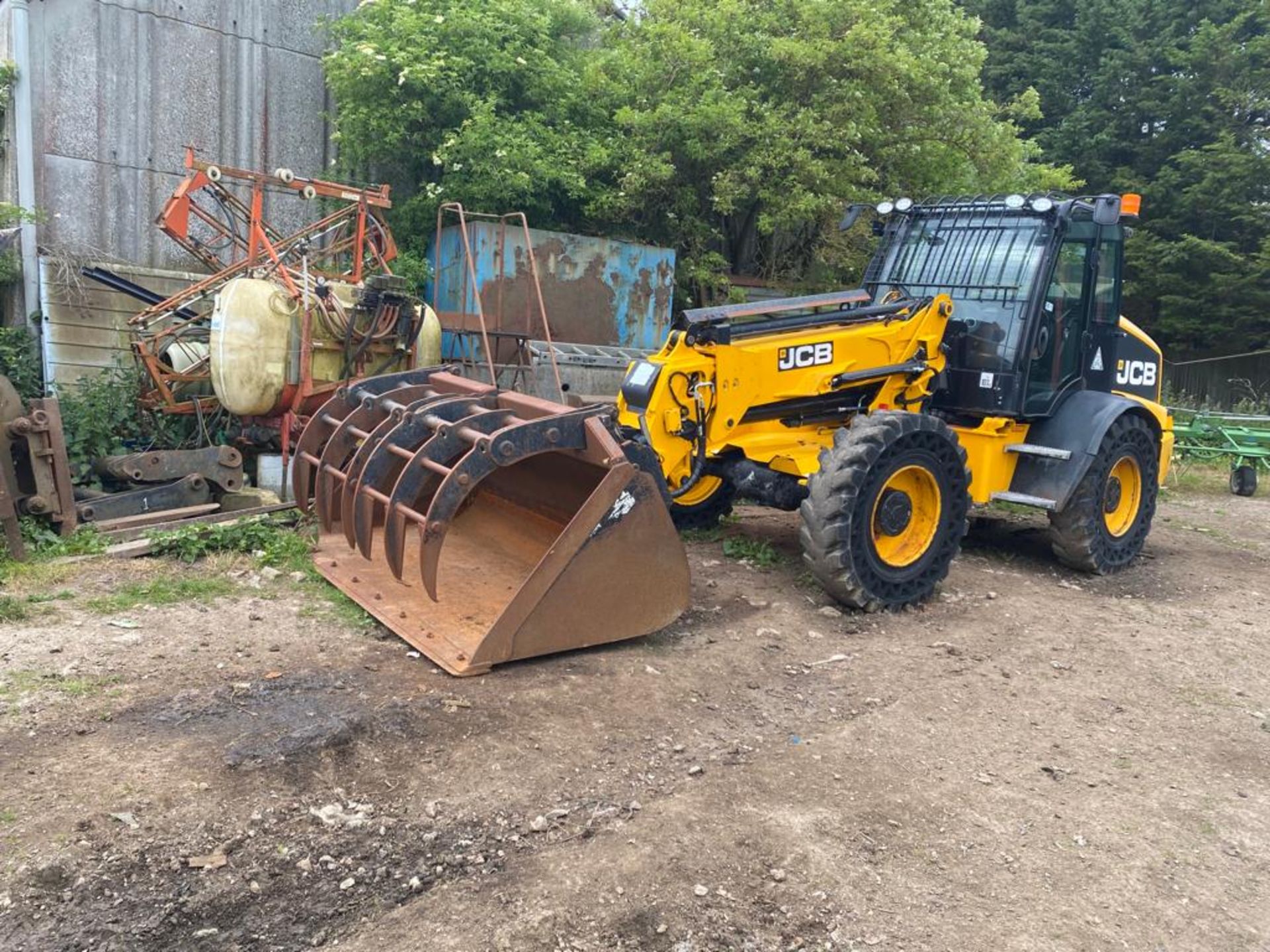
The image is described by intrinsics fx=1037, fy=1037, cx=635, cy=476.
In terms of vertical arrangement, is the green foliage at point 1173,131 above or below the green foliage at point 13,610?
above

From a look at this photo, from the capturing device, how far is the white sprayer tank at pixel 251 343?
7.38 metres

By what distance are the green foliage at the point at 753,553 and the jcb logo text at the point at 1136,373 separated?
2.95 m

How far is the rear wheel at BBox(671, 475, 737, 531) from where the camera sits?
277 inches

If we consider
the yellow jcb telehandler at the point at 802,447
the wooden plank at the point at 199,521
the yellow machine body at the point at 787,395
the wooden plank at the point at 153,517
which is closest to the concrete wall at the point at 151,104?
the wooden plank at the point at 153,517

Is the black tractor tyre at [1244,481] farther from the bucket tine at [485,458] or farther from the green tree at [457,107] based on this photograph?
the bucket tine at [485,458]

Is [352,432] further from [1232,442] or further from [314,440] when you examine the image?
[1232,442]

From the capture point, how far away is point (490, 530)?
19.3 feet

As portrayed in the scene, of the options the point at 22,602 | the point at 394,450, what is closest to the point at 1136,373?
the point at 394,450

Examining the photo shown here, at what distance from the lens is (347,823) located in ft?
10.7

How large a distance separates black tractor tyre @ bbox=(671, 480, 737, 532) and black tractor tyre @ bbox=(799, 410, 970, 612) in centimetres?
146

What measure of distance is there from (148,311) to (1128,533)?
741cm

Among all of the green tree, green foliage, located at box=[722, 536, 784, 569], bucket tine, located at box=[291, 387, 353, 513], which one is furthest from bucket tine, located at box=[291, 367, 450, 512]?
the green tree

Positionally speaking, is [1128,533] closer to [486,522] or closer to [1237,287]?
[486,522]

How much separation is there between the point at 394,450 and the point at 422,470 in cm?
35
